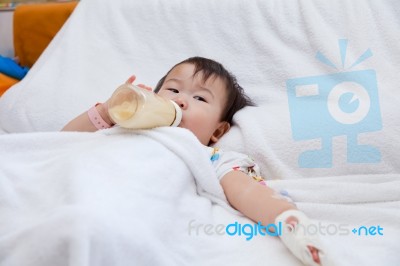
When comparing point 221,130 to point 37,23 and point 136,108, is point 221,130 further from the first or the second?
point 37,23

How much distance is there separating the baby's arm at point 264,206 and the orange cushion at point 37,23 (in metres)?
1.19

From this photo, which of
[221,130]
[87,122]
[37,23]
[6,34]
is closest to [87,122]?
[87,122]

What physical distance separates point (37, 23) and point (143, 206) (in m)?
1.35

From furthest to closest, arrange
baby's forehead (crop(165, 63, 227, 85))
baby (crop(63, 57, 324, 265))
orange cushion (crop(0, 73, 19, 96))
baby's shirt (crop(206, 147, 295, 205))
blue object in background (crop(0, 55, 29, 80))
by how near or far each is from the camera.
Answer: blue object in background (crop(0, 55, 29, 80)) < orange cushion (crop(0, 73, 19, 96)) < baby's forehead (crop(165, 63, 227, 85)) < baby's shirt (crop(206, 147, 295, 205)) < baby (crop(63, 57, 324, 265))

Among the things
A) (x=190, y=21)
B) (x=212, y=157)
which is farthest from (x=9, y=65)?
(x=212, y=157)

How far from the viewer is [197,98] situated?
0.96m

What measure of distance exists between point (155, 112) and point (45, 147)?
221 millimetres

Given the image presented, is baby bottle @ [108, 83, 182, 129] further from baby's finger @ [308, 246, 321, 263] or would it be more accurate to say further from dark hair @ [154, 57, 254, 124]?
baby's finger @ [308, 246, 321, 263]

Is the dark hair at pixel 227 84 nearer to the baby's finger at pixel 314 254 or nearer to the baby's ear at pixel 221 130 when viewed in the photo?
the baby's ear at pixel 221 130

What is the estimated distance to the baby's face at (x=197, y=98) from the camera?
3.01ft

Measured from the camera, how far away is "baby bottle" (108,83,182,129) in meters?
0.74

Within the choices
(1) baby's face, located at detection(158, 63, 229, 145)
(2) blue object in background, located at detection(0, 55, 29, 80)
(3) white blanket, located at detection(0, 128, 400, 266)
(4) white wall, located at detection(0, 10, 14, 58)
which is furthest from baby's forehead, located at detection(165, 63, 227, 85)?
(4) white wall, located at detection(0, 10, 14, 58)

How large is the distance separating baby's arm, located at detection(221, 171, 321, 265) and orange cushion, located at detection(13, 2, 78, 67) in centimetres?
119

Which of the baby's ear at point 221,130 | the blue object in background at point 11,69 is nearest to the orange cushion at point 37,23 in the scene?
the blue object in background at point 11,69
